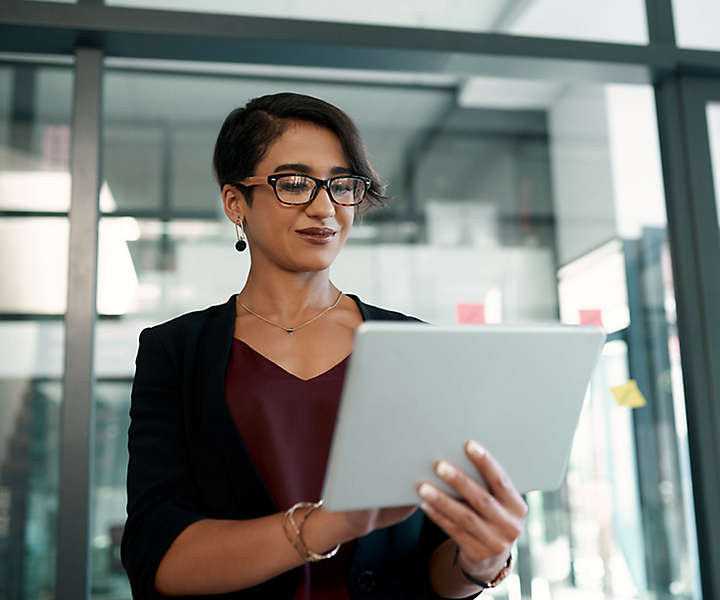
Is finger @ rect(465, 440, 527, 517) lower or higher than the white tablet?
lower

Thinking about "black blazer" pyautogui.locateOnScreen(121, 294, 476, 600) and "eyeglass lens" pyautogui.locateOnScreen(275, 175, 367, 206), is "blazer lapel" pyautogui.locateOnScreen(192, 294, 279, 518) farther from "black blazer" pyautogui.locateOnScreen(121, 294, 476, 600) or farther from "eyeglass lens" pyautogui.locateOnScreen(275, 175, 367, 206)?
"eyeglass lens" pyautogui.locateOnScreen(275, 175, 367, 206)

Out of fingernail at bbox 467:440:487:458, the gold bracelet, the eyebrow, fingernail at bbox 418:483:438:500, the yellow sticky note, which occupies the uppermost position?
the eyebrow

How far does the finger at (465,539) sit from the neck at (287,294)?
43cm

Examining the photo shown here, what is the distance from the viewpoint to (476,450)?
804 mm

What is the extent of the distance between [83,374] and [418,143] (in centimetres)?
128

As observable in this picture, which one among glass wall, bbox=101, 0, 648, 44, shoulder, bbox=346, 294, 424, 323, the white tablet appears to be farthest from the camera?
glass wall, bbox=101, 0, 648, 44

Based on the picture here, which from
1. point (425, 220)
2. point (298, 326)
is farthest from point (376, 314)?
point (425, 220)

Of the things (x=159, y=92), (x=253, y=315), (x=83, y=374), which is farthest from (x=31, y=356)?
(x=253, y=315)

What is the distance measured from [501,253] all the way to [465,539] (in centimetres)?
173

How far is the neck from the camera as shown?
1.15m

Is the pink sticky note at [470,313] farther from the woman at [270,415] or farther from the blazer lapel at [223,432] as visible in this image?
the blazer lapel at [223,432]

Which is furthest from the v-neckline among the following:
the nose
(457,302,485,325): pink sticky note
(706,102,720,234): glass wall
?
(706,102,720,234): glass wall

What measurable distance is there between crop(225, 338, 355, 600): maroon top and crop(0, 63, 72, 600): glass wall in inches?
44.7

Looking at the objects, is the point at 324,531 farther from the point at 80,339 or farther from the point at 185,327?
the point at 80,339
